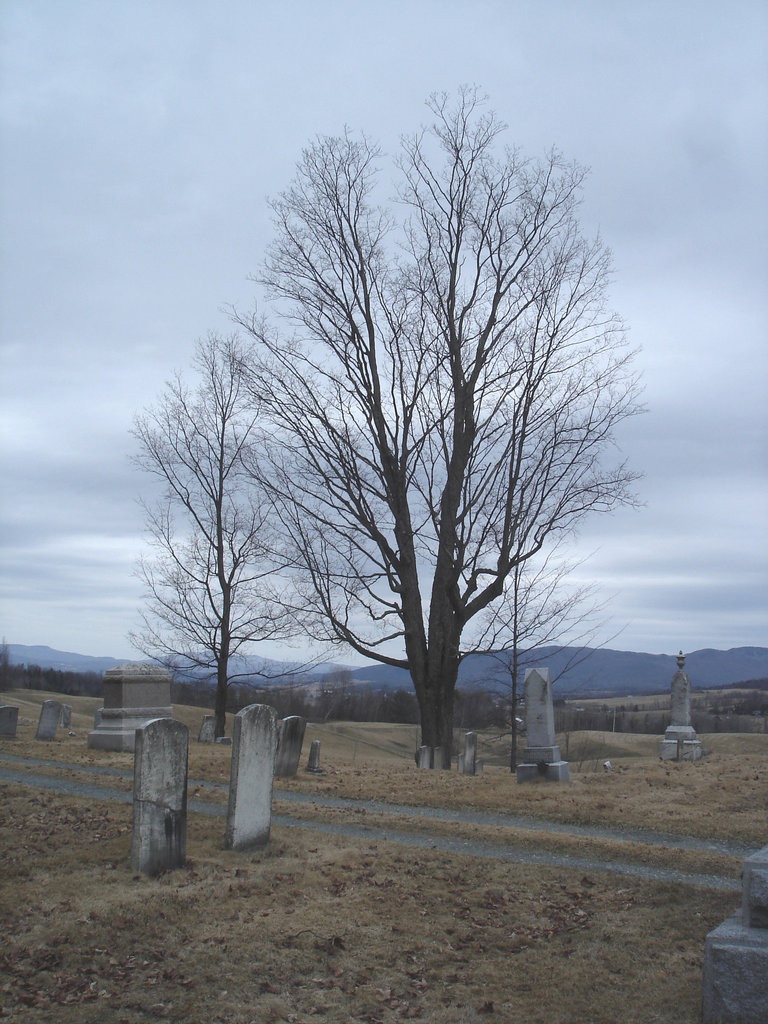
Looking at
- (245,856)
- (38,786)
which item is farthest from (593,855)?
(38,786)

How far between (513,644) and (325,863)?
43.3 ft

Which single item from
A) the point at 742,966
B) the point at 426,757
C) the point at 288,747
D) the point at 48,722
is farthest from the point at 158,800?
the point at 48,722

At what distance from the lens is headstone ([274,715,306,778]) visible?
46.3ft

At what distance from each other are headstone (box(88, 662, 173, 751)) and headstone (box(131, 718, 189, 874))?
9.49 metres

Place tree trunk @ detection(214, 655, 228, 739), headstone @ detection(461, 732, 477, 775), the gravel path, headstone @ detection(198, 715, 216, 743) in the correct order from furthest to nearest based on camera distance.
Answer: tree trunk @ detection(214, 655, 228, 739)
headstone @ detection(198, 715, 216, 743)
headstone @ detection(461, 732, 477, 775)
the gravel path

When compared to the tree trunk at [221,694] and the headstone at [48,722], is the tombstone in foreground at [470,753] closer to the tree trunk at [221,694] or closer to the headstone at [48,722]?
the headstone at [48,722]

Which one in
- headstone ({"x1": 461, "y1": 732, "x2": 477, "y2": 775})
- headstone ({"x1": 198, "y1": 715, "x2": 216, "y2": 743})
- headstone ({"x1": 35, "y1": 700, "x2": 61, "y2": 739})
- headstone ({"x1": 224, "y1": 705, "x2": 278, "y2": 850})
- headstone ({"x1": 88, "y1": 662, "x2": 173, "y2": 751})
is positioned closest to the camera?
headstone ({"x1": 224, "y1": 705, "x2": 278, "y2": 850})

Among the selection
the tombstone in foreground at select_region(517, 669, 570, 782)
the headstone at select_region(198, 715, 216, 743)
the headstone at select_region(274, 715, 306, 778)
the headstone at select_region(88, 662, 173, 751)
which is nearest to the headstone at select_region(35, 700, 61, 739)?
the headstone at select_region(88, 662, 173, 751)

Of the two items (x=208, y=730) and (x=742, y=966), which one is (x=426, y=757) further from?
(x=742, y=966)

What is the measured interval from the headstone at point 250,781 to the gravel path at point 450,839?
49.4 inches

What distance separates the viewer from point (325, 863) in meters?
8.02

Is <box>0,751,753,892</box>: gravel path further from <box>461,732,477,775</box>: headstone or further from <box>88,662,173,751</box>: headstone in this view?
<box>461,732,477,775</box>: headstone

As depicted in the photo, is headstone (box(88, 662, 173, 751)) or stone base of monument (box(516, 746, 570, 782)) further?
headstone (box(88, 662, 173, 751))

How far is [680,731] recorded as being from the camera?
21.8 meters
